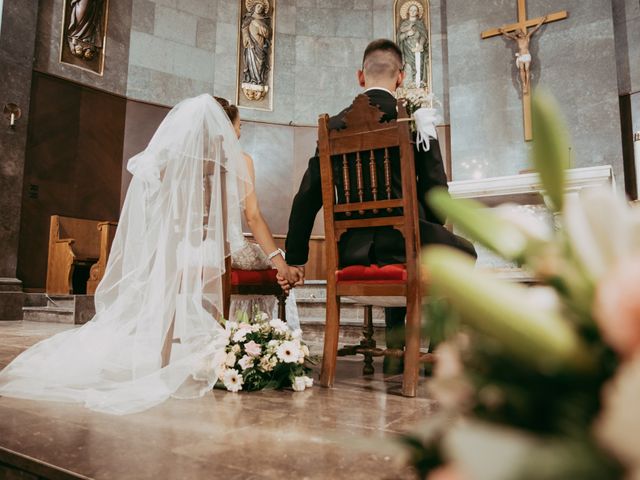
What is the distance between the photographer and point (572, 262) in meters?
0.40

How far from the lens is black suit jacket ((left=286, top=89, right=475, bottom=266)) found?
263 centimetres

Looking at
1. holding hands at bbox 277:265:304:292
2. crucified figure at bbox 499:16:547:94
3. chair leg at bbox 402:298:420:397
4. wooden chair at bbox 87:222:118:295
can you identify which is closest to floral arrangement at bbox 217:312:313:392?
holding hands at bbox 277:265:304:292

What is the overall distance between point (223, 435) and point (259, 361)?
3.01ft

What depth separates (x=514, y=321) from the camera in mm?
334

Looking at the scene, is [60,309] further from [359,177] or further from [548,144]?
[548,144]

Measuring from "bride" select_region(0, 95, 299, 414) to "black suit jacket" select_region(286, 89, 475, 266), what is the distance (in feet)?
0.76

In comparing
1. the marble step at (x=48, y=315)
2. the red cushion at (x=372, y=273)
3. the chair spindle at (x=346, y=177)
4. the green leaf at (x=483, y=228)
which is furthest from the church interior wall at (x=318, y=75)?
the green leaf at (x=483, y=228)

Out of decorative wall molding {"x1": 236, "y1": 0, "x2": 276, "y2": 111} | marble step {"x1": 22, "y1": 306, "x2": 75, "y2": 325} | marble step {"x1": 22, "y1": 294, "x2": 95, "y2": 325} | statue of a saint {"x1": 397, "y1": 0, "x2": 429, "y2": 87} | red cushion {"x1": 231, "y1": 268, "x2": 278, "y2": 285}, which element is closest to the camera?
red cushion {"x1": 231, "y1": 268, "x2": 278, "y2": 285}

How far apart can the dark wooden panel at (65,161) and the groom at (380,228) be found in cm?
621

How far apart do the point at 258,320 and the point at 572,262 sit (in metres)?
2.51

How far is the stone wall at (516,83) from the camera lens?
735 cm

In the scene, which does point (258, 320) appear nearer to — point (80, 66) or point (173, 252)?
point (173, 252)

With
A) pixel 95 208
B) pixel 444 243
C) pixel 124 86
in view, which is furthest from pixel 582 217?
pixel 124 86

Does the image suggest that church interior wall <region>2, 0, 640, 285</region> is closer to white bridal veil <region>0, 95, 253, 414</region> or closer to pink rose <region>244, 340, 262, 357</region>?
white bridal veil <region>0, 95, 253, 414</region>
